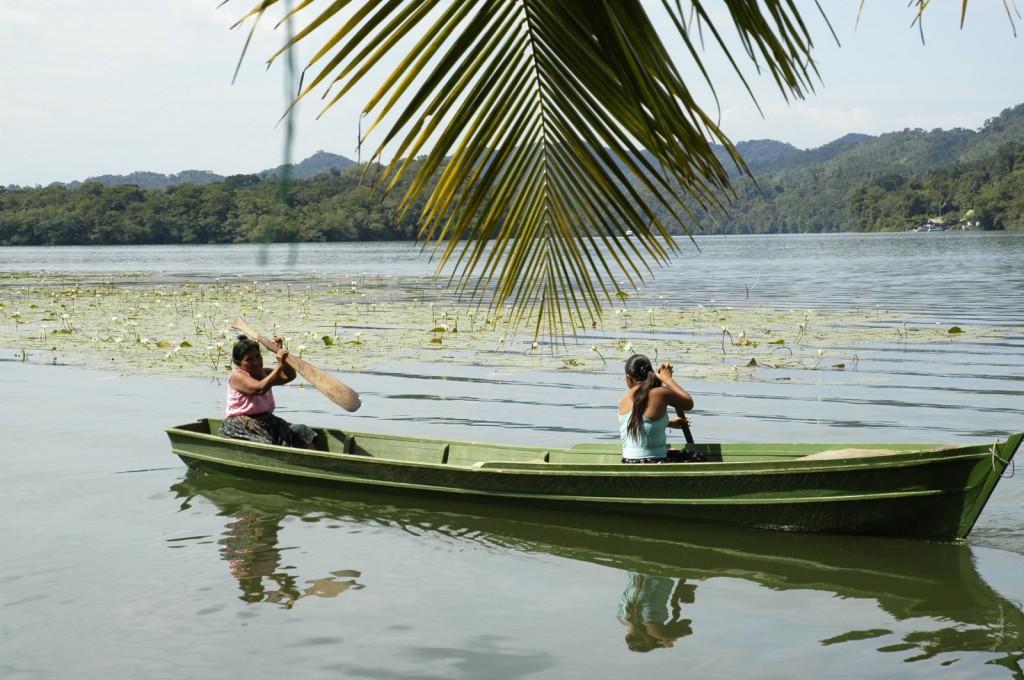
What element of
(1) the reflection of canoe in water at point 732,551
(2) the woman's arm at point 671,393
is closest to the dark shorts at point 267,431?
(1) the reflection of canoe in water at point 732,551

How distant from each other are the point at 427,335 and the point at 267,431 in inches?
402

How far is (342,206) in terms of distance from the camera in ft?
11.0

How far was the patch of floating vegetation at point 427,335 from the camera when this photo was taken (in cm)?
1600

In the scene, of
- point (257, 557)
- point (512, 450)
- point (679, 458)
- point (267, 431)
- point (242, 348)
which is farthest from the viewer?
point (267, 431)

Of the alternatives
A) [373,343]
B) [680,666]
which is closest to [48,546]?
[680,666]

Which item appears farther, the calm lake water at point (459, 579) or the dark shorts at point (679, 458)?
the dark shorts at point (679, 458)

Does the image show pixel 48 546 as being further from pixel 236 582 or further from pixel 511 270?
pixel 511 270

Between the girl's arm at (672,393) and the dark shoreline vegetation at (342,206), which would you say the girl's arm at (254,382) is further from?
the girl's arm at (672,393)

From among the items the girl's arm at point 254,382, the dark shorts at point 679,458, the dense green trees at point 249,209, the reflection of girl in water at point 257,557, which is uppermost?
the dense green trees at point 249,209

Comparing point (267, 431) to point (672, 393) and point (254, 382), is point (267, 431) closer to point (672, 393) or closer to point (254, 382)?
point (254, 382)

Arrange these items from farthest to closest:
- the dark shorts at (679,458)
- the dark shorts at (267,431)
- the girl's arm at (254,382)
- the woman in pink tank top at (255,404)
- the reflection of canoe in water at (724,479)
→ the dark shorts at (267,431), the woman in pink tank top at (255,404), the girl's arm at (254,382), the dark shorts at (679,458), the reflection of canoe in water at (724,479)

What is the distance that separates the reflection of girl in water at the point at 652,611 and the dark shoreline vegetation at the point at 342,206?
219cm

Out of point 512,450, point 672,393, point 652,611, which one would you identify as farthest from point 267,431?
point 652,611

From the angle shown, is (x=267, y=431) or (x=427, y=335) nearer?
(x=267, y=431)
